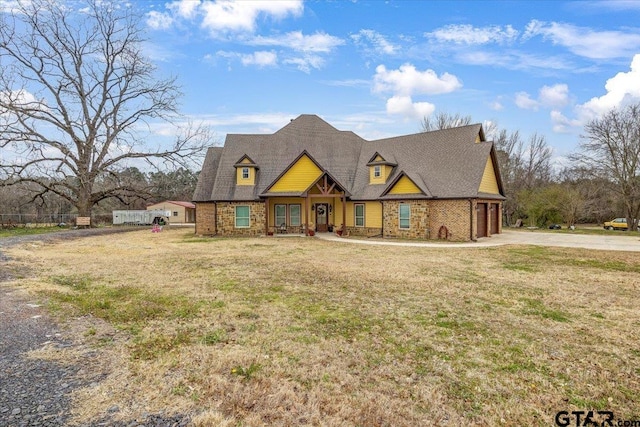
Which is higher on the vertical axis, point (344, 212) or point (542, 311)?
point (344, 212)

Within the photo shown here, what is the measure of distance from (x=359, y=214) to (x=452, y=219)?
20.2 feet

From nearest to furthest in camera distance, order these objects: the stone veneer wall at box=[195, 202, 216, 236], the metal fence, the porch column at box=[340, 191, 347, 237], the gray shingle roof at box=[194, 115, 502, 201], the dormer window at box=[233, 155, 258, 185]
A: the gray shingle roof at box=[194, 115, 502, 201], the porch column at box=[340, 191, 347, 237], the stone veneer wall at box=[195, 202, 216, 236], the dormer window at box=[233, 155, 258, 185], the metal fence

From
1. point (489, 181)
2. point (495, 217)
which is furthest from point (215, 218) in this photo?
point (495, 217)

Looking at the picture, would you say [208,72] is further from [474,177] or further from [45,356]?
[45,356]

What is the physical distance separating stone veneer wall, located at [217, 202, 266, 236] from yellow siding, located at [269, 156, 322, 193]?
1.78 m

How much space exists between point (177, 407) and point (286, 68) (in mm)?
22005

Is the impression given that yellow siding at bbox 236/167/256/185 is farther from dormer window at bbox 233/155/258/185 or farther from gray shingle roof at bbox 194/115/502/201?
gray shingle roof at bbox 194/115/502/201

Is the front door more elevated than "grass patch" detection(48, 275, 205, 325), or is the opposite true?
the front door

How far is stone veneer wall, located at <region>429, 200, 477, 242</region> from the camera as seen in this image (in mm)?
19281

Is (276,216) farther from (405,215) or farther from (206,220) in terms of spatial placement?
(405,215)

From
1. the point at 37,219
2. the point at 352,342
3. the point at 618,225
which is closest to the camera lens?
the point at 352,342

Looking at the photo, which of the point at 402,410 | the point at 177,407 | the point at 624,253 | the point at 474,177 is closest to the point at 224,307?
the point at 177,407

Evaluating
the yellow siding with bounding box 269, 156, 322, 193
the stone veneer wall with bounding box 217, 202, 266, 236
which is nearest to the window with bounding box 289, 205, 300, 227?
the yellow siding with bounding box 269, 156, 322, 193

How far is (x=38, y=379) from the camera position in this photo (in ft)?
12.5
